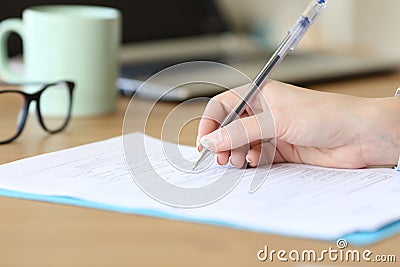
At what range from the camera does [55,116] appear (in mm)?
1088

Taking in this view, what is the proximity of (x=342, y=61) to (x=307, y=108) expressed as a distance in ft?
2.25

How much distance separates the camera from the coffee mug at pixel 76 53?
1.07m

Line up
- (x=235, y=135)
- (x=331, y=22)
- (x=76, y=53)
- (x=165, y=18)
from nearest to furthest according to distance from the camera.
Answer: (x=235, y=135)
(x=76, y=53)
(x=165, y=18)
(x=331, y=22)

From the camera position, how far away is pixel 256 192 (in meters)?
0.71

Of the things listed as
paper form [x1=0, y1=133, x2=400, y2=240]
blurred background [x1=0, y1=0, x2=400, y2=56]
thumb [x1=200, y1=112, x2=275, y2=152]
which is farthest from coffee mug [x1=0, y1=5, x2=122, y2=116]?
blurred background [x1=0, y1=0, x2=400, y2=56]

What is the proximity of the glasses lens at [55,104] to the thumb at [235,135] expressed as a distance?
333 millimetres

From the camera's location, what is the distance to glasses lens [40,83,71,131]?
1073 mm

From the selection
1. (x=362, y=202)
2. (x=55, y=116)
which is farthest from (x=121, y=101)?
(x=362, y=202)

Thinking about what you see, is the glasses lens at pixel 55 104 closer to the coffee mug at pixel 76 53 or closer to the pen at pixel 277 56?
the coffee mug at pixel 76 53

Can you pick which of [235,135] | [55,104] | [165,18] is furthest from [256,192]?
[165,18]

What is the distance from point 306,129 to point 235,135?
0.07 metres

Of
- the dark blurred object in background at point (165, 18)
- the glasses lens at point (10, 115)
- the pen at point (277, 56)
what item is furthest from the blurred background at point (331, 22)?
the pen at point (277, 56)

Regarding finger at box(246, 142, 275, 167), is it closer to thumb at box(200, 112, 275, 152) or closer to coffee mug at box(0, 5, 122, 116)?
thumb at box(200, 112, 275, 152)

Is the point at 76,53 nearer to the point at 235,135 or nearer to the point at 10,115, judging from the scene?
the point at 10,115
